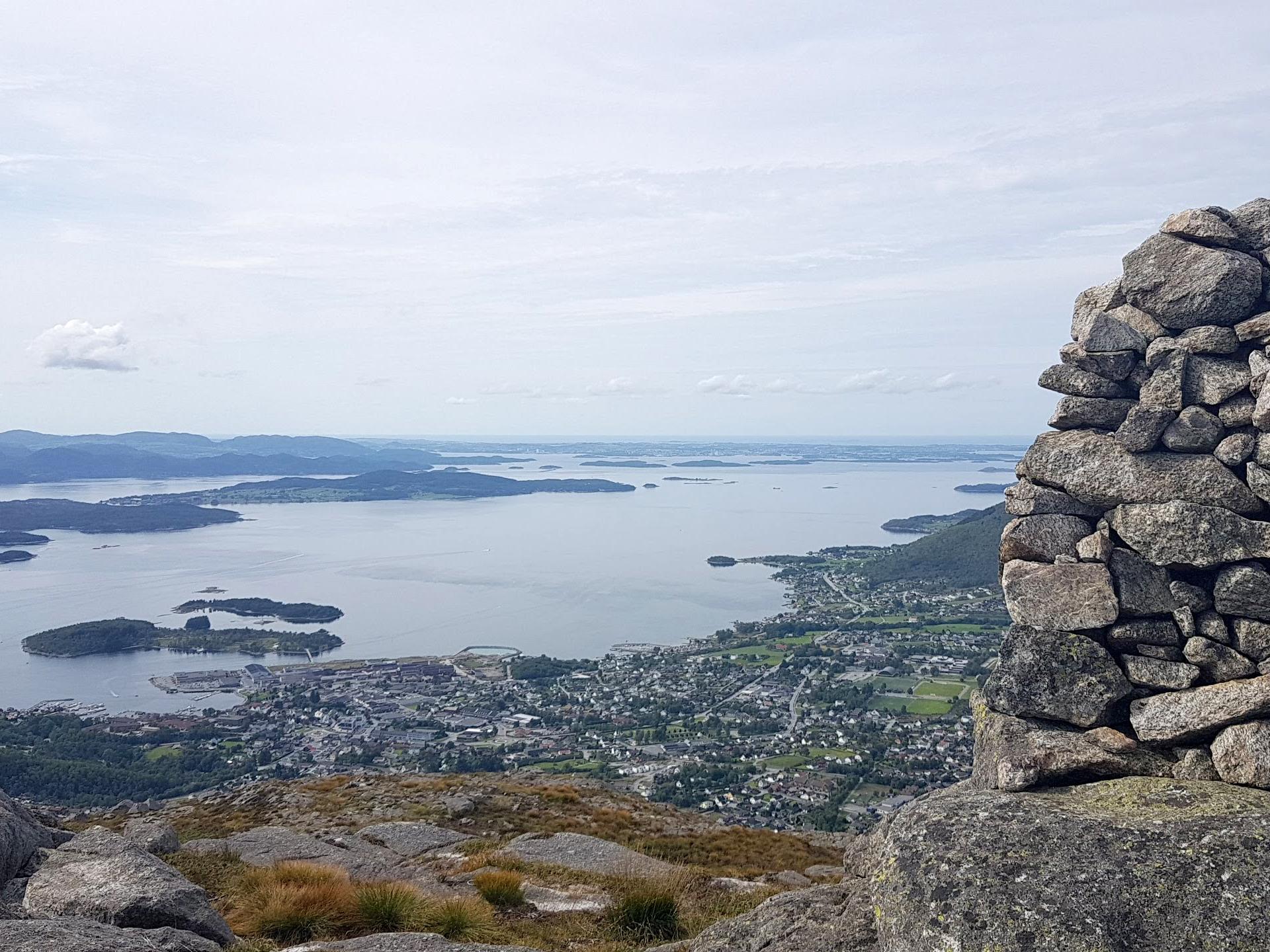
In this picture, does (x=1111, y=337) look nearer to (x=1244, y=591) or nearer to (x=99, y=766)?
(x=1244, y=591)

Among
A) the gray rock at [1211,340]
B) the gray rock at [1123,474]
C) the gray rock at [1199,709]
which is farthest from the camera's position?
the gray rock at [1211,340]

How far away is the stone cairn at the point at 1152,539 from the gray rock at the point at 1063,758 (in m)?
0.02

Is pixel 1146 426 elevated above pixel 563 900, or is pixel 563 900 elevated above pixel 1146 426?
pixel 1146 426

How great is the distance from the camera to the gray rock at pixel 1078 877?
590cm

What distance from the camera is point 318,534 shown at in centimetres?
15962

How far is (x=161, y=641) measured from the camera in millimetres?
75062

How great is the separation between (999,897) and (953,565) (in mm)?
99360

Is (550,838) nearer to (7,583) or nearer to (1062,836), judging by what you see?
(1062,836)

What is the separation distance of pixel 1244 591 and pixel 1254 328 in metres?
3.03

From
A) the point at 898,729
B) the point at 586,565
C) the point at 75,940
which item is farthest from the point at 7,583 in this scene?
the point at 75,940

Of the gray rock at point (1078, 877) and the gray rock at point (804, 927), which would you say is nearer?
the gray rock at point (1078, 877)

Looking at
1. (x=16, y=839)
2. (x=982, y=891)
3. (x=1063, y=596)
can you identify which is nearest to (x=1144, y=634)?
(x=1063, y=596)

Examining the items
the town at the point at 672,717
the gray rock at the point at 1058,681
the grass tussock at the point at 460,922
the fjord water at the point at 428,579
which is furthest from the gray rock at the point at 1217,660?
the fjord water at the point at 428,579

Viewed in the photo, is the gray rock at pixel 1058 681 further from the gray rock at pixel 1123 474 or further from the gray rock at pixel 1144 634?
the gray rock at pixel 1123 474
